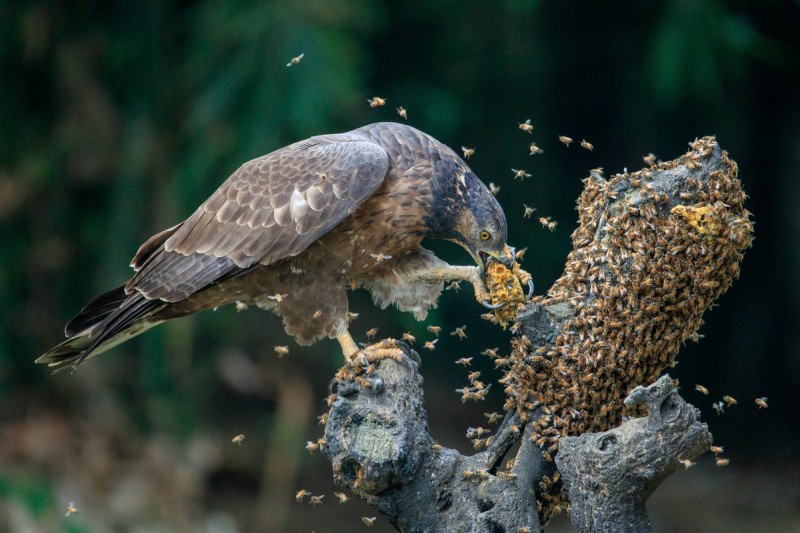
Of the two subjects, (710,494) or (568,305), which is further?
(710,494)

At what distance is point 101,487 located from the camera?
19.5ft

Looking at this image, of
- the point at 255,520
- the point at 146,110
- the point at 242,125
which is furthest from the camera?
the point at 255,520

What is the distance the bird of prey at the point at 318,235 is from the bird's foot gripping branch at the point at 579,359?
476 mm

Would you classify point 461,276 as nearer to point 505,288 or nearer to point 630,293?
point 505,288

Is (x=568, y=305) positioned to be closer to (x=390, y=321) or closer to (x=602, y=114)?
(x=390, y=321)

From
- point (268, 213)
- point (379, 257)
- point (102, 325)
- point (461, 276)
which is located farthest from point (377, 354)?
point (102, 325)

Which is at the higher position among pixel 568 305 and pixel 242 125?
pixel 568 305

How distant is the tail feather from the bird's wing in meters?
0.07

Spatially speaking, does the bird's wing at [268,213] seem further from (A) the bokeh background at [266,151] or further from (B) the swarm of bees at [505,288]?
(A) the bokeh background at [266,151]

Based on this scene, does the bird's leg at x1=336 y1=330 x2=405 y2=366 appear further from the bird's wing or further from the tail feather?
the tail feather

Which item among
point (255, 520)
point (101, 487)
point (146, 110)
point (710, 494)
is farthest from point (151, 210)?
point (710, 494)

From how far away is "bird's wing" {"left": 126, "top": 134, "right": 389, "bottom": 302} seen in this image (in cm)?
297

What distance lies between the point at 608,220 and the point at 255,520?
4783 millimetres

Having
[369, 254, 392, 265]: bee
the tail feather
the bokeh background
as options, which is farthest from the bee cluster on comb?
the bokeh background
